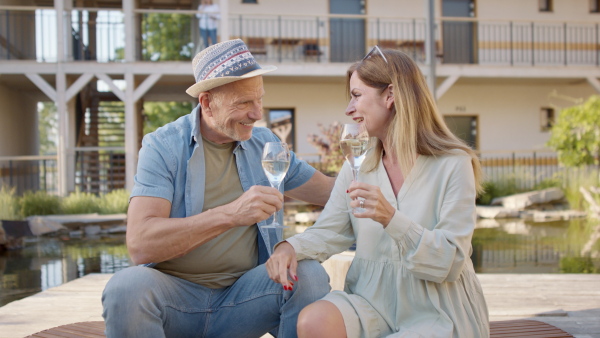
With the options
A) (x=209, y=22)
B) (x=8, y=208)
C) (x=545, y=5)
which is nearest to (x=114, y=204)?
(x=8, y=208)

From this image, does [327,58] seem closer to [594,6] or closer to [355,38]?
[355,38]

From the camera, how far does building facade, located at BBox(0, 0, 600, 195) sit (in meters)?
15.6

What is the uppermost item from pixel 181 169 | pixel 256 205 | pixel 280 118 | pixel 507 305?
pixel 280 118

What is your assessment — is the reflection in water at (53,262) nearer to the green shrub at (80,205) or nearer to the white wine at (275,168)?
the green shrub at (80,205)

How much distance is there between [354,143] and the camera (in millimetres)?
2273

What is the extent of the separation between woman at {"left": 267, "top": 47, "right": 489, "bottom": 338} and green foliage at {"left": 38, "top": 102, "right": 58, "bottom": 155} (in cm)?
5529

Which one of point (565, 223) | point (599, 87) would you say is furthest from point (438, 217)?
point (599, 87)

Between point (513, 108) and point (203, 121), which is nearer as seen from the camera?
point (203, 121)

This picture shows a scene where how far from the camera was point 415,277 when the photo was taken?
229cm

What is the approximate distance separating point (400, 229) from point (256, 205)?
506 mm

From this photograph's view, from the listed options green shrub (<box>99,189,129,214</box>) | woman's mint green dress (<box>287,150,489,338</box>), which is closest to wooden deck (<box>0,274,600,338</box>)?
woman's mint green dress (<box>287,150,489,338</box>)

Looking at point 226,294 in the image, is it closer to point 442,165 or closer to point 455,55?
point 442,165

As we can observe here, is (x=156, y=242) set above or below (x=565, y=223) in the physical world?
above

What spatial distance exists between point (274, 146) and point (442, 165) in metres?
0.63
